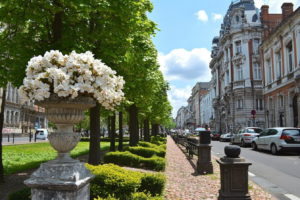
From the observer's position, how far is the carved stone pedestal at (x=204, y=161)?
366 inches

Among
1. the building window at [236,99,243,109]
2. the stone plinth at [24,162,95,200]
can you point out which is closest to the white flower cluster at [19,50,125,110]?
the stone plinth at [24,162,95,200]

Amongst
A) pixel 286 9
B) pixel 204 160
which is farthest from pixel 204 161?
pixel 286 9

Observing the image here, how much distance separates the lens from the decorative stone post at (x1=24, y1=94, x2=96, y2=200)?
3414mm

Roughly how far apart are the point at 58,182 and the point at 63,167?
0.23 metres

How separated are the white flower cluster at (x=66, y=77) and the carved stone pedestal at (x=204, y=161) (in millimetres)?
6410

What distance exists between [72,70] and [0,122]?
6.18 m

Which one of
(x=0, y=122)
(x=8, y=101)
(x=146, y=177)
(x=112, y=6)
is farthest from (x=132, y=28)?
(x=8, y=101)

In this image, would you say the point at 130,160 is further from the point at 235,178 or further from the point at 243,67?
the point at 243,67

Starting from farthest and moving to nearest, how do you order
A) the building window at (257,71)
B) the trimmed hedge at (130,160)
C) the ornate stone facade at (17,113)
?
the ornate stone facade at (17,113)
the building window at (257,71)
the trimmed hedge at (130,160)

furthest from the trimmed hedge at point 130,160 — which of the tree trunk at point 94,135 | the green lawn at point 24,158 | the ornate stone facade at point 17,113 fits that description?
the ornate stone facade at point 17,113

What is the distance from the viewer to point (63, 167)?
11.6 ft

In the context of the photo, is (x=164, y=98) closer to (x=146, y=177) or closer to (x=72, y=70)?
(x=146, y=177)

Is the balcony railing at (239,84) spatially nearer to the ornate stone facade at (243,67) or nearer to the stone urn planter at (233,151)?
the ornate stone facade at (243,67)

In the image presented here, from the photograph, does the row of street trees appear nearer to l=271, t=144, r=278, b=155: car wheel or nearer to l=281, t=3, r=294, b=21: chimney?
l=271, t=144, r=278, b=155: car wheel
